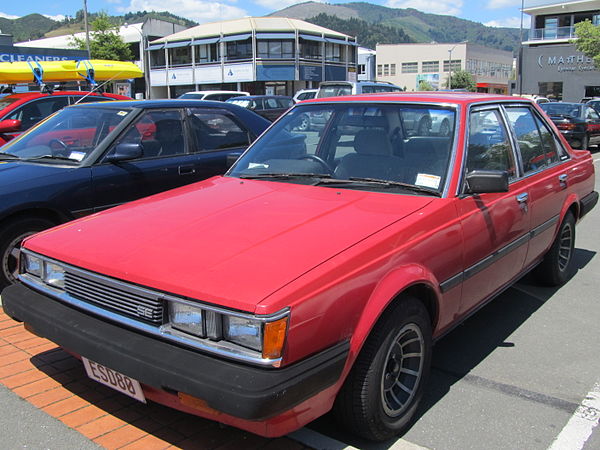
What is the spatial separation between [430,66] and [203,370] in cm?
10457

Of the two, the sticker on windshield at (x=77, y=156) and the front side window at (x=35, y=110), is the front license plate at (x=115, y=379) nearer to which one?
the sticker on windshield at (x=77, y=156)

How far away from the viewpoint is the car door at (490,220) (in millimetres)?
3275

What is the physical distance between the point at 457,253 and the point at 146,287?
171cm

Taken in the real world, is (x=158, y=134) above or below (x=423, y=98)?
below

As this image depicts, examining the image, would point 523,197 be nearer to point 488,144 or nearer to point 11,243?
point 488,144

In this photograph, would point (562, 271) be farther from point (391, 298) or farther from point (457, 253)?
point (391, 298)

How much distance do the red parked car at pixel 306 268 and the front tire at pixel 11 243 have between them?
4.98 ft

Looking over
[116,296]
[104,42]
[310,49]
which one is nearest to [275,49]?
[310,49]

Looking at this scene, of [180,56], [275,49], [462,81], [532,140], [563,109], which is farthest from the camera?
[462,81]

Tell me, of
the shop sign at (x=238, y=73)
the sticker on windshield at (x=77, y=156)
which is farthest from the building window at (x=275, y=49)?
the sticker on windshield at (x=77, y=156)

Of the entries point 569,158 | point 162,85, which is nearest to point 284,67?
point 162,85

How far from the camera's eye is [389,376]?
9.02ft

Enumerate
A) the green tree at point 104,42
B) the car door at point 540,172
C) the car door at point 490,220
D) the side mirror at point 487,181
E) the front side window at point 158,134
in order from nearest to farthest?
the side mirror at point 487,181 < the car door at point 490,220 < the car door at point 540,172 < the front side window at point 158,134 < the green tree at point 104,42

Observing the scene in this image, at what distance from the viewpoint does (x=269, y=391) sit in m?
2.09
